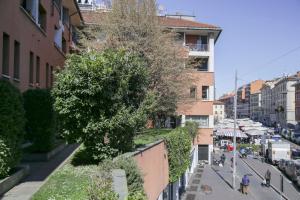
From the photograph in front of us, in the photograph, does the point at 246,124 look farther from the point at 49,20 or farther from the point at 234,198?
the point at 49,20

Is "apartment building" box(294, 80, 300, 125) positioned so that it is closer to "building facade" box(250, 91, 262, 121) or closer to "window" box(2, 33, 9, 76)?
"building facade" box(250, 91, 262, 121)

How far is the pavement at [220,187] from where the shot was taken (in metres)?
30.2

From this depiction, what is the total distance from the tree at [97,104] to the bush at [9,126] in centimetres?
177

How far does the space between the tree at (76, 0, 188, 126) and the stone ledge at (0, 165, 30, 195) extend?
47.5 feet

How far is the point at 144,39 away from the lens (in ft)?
85.0

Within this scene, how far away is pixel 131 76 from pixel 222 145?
56655 mm

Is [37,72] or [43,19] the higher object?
[43,19]

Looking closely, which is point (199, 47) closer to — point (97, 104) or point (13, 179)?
point (97, 104)

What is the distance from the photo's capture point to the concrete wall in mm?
13001

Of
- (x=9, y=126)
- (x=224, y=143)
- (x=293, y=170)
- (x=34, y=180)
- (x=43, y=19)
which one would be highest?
(x=43, y=19)

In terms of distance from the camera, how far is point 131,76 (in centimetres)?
1334

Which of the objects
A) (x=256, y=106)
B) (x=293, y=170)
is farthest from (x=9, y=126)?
(x=256, y=106)

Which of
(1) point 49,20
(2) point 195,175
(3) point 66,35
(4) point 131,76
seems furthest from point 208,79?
(4) point 131,76

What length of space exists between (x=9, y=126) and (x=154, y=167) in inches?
278
